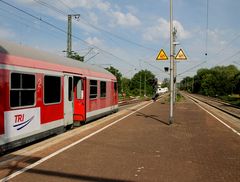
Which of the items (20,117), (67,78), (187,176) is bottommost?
(187,176)

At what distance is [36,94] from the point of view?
10.2m

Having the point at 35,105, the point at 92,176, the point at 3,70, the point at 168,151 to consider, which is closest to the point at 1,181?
the point at 92,176

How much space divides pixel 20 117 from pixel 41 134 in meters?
1.57

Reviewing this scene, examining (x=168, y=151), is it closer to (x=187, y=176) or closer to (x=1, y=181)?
(x=187, y=176)

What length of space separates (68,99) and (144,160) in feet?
18.3

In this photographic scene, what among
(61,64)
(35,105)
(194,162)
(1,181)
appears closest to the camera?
(1,181)

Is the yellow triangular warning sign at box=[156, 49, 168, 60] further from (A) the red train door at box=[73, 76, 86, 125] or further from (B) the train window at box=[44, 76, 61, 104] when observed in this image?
(B) the train window at box=[44, 76, 61, 104]

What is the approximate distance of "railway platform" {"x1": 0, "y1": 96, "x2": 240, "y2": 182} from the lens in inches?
265

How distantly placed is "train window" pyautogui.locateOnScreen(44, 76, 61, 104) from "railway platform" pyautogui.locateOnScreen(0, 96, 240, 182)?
176 centimetres

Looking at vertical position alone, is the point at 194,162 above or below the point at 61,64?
below

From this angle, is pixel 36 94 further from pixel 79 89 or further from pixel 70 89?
pixel 79 89

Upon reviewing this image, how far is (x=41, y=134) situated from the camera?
10.6 meters

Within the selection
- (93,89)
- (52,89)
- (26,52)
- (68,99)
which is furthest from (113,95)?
(26,52)

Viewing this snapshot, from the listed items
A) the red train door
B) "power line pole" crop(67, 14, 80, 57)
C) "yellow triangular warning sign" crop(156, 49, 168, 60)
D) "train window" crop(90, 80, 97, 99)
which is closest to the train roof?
the red train door
